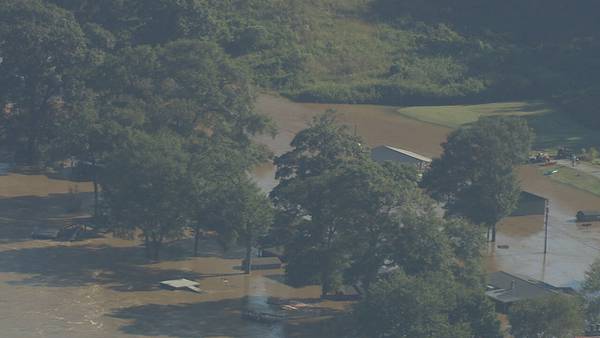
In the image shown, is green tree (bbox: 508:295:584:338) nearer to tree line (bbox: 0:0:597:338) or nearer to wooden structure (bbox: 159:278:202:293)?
tree line (bbox: 0:0:597:338)

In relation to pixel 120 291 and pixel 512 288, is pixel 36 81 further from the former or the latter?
pixel 512 288

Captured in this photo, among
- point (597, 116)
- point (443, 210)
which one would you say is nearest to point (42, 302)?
point (443, 210)

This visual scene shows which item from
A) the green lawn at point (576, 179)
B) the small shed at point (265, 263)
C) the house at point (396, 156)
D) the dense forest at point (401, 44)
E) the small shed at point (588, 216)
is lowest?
the small shed at point (265, 263)

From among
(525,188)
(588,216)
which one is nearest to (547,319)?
(588,216)

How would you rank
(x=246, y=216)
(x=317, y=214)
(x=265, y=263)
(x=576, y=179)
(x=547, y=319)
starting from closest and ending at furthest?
1. (x=547, y=319)
2. (x=317, y=214)
3. (x=246, y=216)
4. (x=265, y=263)
5. (x=576, y=179)

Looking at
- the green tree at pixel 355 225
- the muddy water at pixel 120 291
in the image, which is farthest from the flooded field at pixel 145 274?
the green tree at pixel 355 225

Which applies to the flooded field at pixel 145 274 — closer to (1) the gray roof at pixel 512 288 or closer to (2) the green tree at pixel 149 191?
(2) the green tree at pixel 149 191
